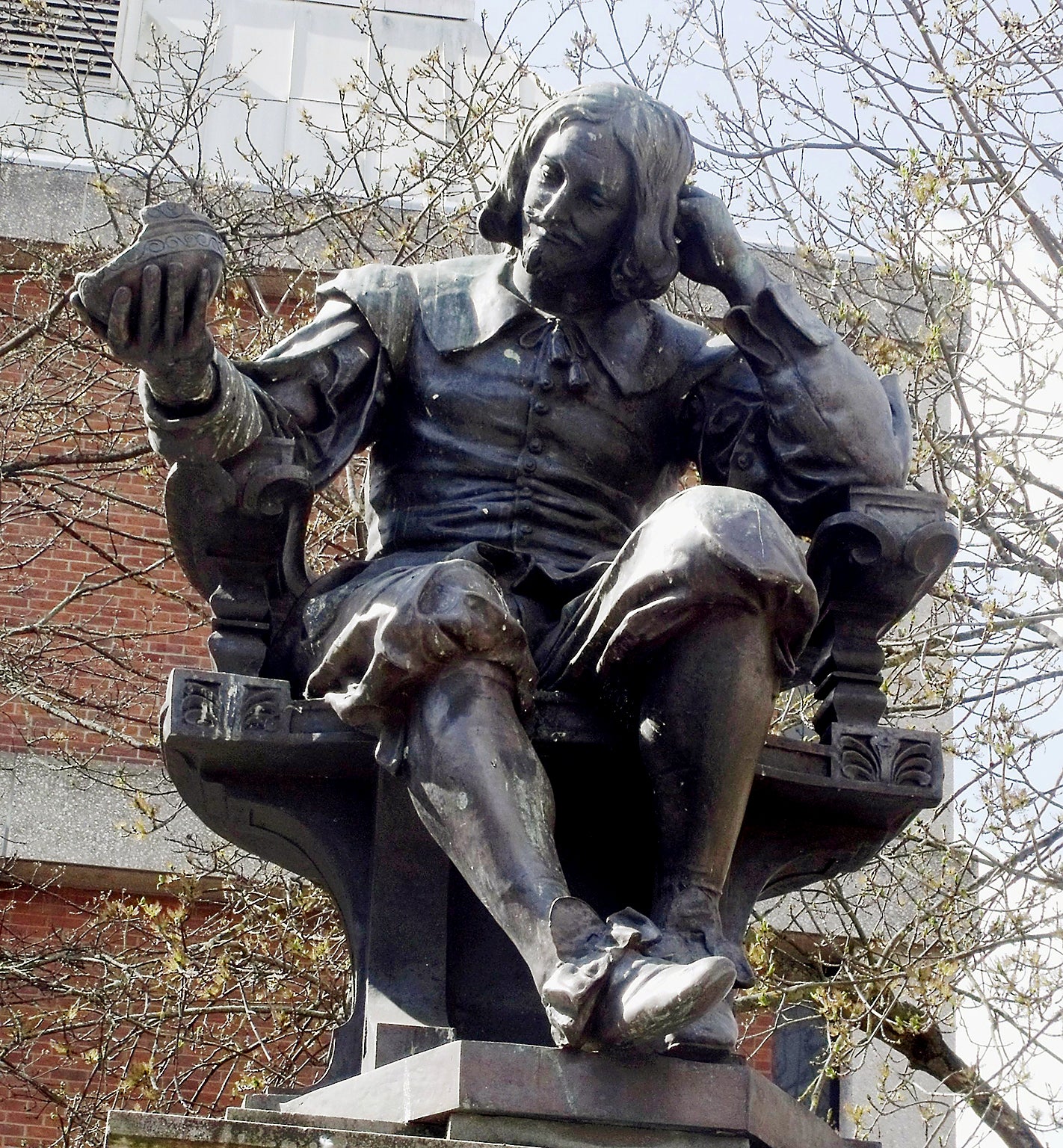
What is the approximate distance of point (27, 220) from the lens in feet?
35.6

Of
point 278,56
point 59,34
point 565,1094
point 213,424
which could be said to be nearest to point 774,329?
point 213,424

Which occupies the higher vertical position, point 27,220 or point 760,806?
point 760,806

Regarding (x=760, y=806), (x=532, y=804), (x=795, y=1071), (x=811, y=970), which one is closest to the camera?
(x=532, y=804)

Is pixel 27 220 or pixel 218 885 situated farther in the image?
pixel 27 220

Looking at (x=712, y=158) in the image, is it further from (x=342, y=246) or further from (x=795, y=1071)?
(x=795, y=1071)

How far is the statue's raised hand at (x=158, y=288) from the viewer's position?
3350 millimetres

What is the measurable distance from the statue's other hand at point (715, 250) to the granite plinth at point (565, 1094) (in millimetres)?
1499

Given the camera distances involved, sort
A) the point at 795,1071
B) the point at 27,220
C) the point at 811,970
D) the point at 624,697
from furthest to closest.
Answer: the point at 27,220
the point at 795,1071
the point at 811,970
the point at 624,697

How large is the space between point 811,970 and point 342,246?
413 cm

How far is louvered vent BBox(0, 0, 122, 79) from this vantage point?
1031cm

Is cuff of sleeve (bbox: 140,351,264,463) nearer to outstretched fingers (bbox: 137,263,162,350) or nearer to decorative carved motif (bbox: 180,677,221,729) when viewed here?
outstretched fingers (bbox: 137,263,162,350)

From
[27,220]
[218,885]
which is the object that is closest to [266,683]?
[218,885]

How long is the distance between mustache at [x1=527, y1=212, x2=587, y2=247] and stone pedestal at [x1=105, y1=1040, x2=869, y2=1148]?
151 centimetres

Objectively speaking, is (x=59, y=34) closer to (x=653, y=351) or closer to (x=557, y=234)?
(x=653, y=351)
